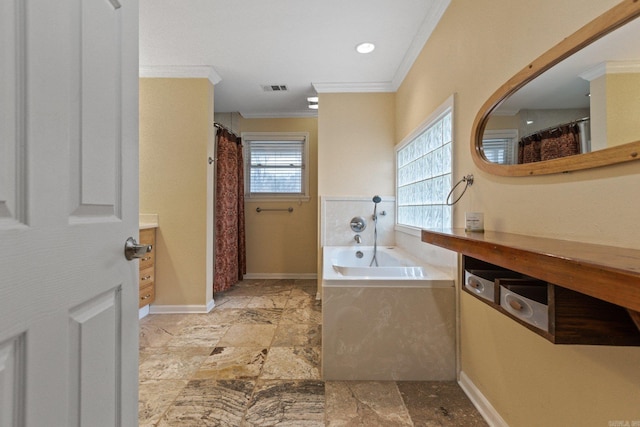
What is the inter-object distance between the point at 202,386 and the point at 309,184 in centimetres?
287

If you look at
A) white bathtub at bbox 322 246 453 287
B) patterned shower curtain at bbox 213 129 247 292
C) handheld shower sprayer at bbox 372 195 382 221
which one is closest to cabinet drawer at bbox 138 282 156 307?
patterned shower curtain at bbox 213 129 247 292

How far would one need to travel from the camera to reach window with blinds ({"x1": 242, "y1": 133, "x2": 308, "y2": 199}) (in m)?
4.04

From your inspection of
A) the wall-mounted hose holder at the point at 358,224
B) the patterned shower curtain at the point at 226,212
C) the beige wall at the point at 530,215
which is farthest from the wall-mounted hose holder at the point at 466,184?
the patterned shower curtain at the point at 226,212

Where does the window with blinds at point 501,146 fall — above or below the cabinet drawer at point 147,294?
above

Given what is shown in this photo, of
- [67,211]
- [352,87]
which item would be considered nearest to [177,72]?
[352,87]

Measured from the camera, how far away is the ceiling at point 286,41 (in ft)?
6.29

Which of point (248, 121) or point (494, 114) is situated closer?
point (494, 114)

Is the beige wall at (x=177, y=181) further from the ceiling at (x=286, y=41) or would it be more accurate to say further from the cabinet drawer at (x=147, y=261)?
the ceiling at (x=286, y=41)

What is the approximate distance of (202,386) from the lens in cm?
159

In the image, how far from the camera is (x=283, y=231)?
4.01 meters

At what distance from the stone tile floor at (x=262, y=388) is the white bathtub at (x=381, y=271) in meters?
0.59

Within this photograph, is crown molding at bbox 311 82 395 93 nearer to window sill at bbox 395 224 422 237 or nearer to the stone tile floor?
window sill at bbox 395 224 422 237

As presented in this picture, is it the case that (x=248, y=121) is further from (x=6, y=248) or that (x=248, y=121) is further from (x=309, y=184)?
(x=6, y=248)

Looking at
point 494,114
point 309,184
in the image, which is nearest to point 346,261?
point 309,184
